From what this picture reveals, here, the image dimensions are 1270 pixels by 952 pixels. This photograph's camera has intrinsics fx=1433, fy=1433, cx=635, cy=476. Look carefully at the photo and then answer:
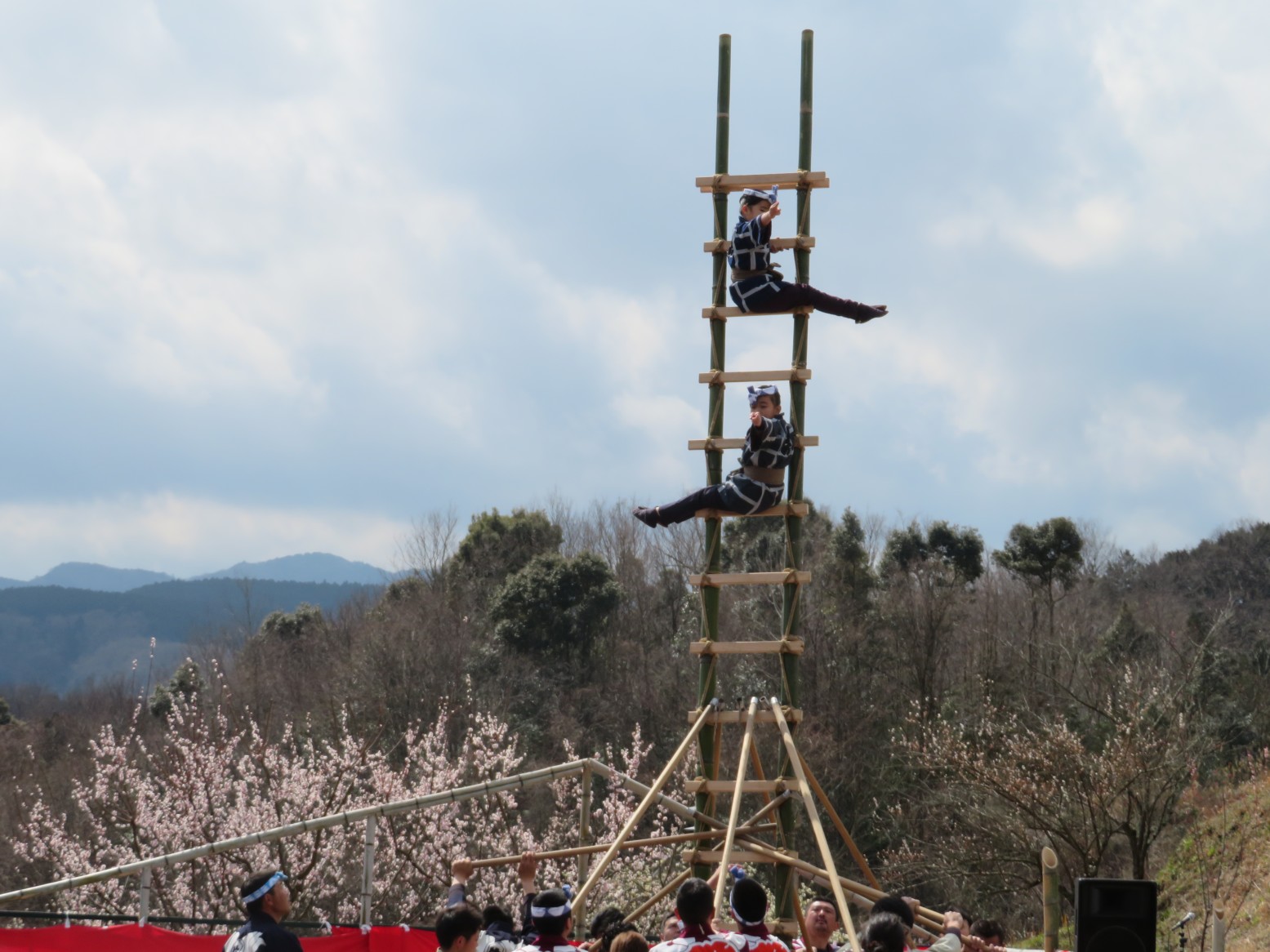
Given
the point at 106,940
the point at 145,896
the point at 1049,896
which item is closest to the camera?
the point at 1049,896

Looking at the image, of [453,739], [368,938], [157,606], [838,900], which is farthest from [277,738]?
[157,606]

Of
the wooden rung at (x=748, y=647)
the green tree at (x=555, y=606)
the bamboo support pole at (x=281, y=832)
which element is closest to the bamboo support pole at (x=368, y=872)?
the bamboo support pole at (x=281, y=832)

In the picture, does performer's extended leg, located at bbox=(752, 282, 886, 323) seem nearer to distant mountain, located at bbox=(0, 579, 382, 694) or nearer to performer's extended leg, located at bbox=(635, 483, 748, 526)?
performer's extended leg, located at bbox=(635, 483, 748, 526)

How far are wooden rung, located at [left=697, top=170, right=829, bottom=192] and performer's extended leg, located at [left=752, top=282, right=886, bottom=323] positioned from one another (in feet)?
2.14

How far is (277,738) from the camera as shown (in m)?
27.1

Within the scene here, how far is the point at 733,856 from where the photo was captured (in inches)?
310

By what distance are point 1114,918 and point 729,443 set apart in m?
3.87

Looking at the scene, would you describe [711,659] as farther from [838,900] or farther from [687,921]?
[687,921]

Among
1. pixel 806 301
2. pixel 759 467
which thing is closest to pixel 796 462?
pixel 759 467

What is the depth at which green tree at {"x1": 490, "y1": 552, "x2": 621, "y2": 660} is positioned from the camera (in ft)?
102

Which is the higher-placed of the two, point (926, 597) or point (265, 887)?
point (926, 597)

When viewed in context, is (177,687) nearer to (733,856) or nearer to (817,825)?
(733,856)

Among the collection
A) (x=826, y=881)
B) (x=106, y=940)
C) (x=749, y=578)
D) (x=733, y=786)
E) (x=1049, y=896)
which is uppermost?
(x=749, y=578)

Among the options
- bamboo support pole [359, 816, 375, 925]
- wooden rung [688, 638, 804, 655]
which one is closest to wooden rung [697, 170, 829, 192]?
wooden rung [688, 638, 804, 655]
